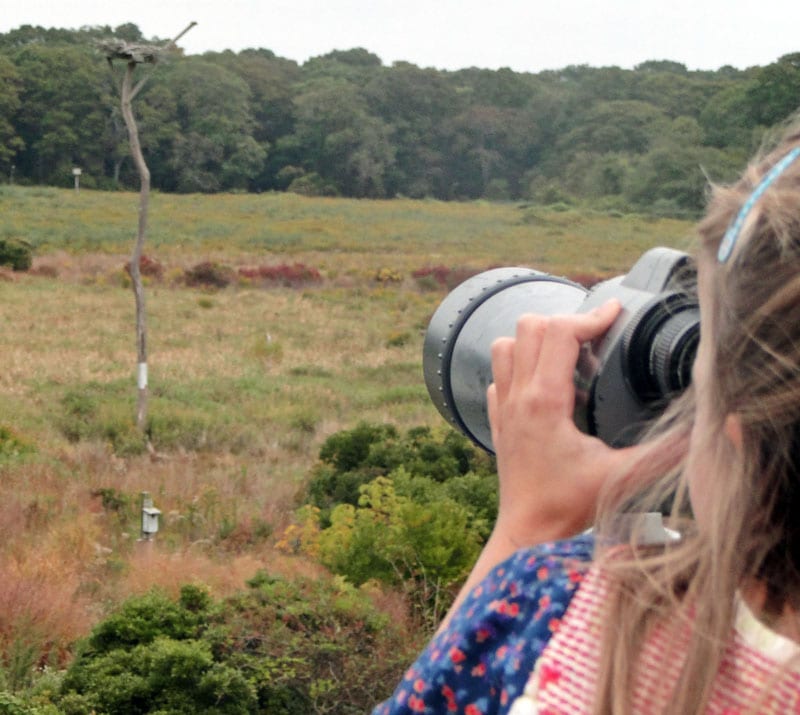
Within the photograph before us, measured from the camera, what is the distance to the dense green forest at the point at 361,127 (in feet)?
218

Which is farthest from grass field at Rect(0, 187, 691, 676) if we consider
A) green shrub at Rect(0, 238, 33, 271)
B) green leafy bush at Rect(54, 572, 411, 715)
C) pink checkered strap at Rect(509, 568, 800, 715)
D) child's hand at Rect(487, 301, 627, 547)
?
green leafy bush at Rect(54, 572, 411, 715)

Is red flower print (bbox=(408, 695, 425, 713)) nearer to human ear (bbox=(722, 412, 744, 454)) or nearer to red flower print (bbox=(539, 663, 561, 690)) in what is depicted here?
red flower print (bbox=(539, 663, 561, 690))

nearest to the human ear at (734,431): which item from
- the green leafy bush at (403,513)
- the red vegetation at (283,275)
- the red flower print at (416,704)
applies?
the red flower print at (416,704)

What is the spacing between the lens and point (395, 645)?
4855mm

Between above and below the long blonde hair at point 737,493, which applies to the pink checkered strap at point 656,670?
below

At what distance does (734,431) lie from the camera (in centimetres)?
95

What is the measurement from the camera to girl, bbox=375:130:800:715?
2.98 feet

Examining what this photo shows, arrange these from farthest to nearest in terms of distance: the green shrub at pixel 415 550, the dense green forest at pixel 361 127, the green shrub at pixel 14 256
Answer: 1. the dense green forest at pixel 361 127
2. the green shrub at pixel 14 256
3. the green shrub at pixel 415 550

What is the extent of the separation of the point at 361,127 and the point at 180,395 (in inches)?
2689

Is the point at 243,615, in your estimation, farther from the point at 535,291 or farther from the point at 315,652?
the point at 535,291

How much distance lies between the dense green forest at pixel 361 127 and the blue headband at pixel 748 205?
53745mm

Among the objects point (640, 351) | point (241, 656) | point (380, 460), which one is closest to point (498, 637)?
point (640, 351)

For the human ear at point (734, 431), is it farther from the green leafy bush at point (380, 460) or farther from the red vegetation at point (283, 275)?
the red vegetation at point (283, 275)

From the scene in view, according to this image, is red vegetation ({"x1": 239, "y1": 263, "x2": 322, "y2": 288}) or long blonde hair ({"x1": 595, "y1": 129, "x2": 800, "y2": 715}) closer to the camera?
long blonde hair ({"x1": 595, "y1": 129, "x2": 800, "y2": 715})
